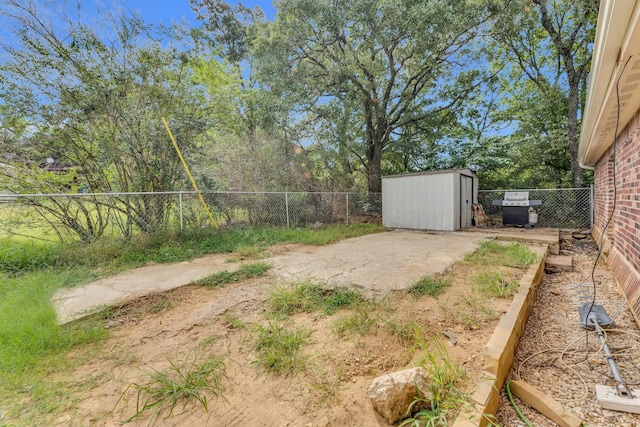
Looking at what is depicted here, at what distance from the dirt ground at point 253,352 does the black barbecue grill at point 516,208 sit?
5742 mm

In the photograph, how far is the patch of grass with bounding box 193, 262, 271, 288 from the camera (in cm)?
304

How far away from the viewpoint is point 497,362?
1432mm

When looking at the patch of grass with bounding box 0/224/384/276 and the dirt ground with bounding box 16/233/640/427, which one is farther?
the patch of grass with bounding box 0/224/384/276

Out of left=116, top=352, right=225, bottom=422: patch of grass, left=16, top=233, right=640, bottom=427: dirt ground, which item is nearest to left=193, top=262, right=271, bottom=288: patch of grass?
left=16, top=233, right=640, bottom=427: dirt ground

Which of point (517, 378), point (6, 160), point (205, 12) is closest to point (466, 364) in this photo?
point (517, 378)

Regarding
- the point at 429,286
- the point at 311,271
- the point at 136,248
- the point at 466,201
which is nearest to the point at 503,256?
the point at 429,286

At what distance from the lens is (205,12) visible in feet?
37.4

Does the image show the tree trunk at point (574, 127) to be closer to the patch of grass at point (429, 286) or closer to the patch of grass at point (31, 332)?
the patch of grass at point (429, 286)

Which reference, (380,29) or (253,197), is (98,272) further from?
(380,29)

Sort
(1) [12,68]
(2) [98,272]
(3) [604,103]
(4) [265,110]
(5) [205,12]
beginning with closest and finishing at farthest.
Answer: (3) [604,103] < (2) [98,272] < (1) [12,68] < (4) [265,110] < (5) [205,12]

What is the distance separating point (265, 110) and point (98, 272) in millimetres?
5773

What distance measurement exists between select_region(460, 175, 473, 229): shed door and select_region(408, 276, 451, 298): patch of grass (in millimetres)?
4699

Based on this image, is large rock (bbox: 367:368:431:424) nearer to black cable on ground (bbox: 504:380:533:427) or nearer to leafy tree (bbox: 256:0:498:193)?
black cable on ground (bbox: 504:380:533:427)

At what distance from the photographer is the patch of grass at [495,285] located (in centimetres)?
250
